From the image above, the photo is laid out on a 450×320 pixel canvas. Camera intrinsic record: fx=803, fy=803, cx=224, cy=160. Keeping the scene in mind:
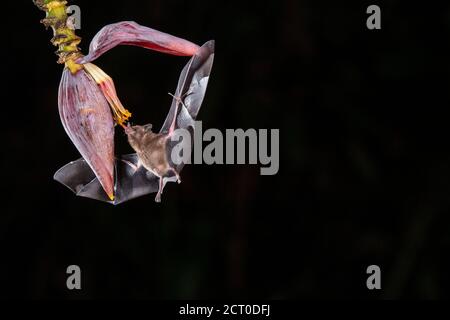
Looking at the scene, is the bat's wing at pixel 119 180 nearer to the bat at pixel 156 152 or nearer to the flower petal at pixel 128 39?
the bat at pixel 156 152

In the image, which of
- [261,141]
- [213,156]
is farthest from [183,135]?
[261,141]

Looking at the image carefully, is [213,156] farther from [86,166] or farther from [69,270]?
[69,270]

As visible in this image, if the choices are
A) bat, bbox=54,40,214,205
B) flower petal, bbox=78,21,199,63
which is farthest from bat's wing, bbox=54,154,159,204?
flower petal, bbox=78,21,199,63

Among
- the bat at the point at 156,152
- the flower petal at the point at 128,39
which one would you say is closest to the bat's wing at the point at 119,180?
the bat at the point at 156,152
